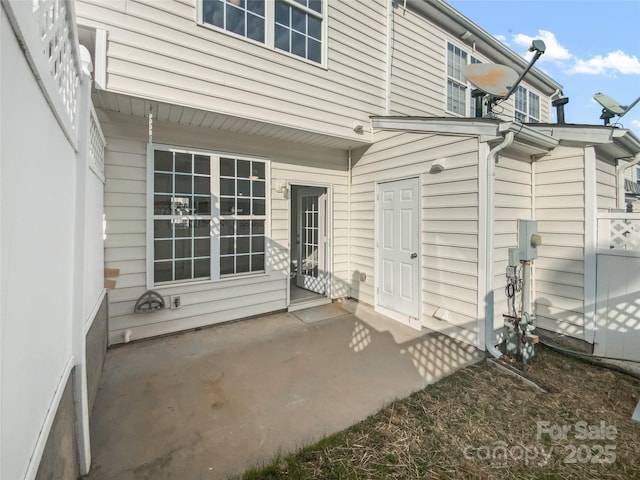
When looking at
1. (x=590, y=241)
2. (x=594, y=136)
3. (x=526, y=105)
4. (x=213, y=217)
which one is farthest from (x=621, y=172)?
(x=213, y=217)

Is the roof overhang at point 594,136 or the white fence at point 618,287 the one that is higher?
the roof overhang at point 594,136

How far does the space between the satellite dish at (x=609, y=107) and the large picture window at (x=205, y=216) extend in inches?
192

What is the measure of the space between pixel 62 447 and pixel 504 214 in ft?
14.9

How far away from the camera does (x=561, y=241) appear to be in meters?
3.87

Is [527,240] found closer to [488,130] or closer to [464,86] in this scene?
[488,130]

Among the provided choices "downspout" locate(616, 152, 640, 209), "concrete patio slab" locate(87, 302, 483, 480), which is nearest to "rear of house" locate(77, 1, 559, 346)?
"concrete patio slab" locate(87, 302, 483, 480)

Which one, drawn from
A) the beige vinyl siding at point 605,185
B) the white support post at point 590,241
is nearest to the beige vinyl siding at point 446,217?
the white support post at point 590,241

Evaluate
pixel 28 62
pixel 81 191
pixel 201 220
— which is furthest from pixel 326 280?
pixel 28 62

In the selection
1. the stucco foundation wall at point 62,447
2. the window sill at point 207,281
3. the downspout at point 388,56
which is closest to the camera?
the stucco foundation wall at point 62,447

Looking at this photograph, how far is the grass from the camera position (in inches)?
73.7

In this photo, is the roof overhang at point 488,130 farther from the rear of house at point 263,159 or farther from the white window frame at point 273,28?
the white window frame at point 273,28

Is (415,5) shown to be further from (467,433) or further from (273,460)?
(273,460)

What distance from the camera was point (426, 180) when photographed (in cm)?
403

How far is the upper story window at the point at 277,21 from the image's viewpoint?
11.7 ft
